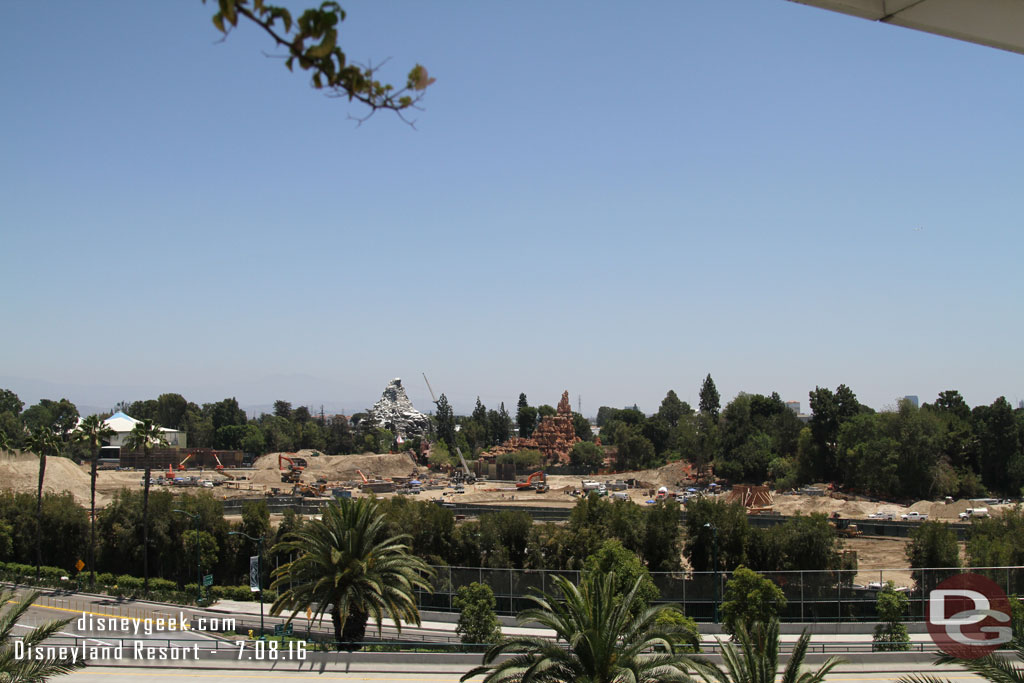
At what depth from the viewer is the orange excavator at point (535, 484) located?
4921 inches

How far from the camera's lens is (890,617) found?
39.1 meters

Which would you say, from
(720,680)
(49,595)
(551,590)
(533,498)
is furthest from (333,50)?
(533,498)

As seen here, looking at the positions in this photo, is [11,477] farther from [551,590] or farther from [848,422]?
[848,422]

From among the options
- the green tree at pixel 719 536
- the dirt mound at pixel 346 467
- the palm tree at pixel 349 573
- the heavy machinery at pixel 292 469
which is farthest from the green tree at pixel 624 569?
the dirt mound at pixel 346 467

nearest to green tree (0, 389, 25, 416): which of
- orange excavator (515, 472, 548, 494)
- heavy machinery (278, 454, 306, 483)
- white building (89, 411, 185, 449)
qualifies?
white building (89, 411, 185, 449)

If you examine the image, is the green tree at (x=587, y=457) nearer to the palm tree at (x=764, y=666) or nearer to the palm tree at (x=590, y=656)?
the palm tree at (x=590, y=656)

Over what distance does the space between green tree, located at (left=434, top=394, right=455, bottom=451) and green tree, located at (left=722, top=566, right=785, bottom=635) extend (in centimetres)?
14301

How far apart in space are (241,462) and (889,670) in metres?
151

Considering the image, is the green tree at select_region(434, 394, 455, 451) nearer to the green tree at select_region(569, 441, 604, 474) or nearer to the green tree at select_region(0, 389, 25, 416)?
the green tree at select_region(569, 441, 604, 474)

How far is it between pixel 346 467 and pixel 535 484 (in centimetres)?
3585

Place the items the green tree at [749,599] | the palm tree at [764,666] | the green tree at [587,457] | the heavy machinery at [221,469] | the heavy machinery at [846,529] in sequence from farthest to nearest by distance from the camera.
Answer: the green tree at [587,457] < the heavy machinery at [221,469] < the heavy machinery at [846,529] < the green tree at [749,599] < the palm tree at [764,666]

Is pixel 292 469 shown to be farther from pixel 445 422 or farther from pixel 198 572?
pixel 198 572

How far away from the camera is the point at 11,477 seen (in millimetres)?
92125

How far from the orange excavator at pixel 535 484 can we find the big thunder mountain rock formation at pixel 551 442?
74.8 ft
